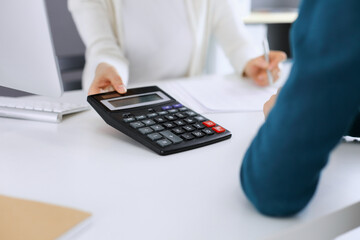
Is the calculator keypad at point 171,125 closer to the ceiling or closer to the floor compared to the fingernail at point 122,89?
closer to the floor

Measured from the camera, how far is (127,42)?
1.16 meters

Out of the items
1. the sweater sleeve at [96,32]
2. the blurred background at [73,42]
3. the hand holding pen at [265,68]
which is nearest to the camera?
the hand holding pen at [265,68]

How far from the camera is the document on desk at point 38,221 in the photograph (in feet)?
1.12

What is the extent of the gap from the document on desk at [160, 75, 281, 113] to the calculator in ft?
0.36

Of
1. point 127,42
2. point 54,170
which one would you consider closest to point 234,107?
point 54,170

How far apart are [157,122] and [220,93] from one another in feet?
0.94

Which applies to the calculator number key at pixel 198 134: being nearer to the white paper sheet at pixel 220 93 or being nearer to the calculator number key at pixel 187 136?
the calculator number key at pixel 187 136

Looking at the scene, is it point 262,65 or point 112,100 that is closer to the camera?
point 112,100

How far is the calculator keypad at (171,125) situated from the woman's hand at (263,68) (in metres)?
0.35

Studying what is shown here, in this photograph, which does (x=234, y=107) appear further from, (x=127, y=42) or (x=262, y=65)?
(x=127, y=42)

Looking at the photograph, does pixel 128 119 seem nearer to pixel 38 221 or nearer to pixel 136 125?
pixel 136 125

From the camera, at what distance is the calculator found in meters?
0.54

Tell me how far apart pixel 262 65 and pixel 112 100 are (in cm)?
43

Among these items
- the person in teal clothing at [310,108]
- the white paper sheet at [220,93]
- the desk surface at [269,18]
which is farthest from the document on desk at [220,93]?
the desk surface at [269,18]
